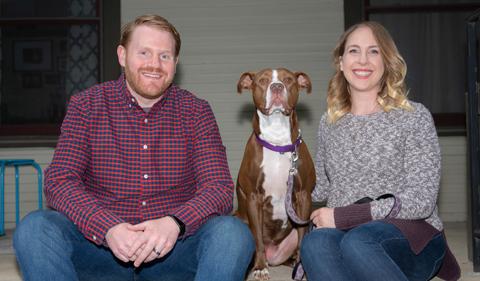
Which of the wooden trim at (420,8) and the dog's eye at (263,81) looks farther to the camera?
the wooden trim at (420,8)

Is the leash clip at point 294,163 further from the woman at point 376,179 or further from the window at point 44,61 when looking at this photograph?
the window at point 44,61

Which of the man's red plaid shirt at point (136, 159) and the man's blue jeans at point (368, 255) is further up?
the man's red plaid shirt at point (136, 159)

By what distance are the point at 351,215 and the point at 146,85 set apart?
1.04m

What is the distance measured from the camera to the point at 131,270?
248 centimetres

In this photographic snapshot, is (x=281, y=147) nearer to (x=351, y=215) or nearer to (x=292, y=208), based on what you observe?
(x=292, y=208)

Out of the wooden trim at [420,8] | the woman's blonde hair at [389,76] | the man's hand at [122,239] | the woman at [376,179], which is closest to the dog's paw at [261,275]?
the woman at [376,179]

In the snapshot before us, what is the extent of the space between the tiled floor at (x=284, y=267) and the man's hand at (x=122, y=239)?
1.25 m

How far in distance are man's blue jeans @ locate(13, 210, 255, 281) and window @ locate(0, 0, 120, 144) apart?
4163 millimetres

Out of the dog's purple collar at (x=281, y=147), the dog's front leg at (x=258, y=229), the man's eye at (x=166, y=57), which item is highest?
the man's eye at (x=166, y=57)

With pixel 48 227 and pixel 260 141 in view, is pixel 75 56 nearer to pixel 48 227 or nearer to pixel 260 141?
pixel 260 141

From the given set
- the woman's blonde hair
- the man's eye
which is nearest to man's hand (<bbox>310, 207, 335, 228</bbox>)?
the woman's blonde hair

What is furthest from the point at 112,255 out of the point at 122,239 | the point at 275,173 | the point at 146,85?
the point at 275,173

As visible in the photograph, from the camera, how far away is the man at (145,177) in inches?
89.9

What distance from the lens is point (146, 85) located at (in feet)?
8.38
